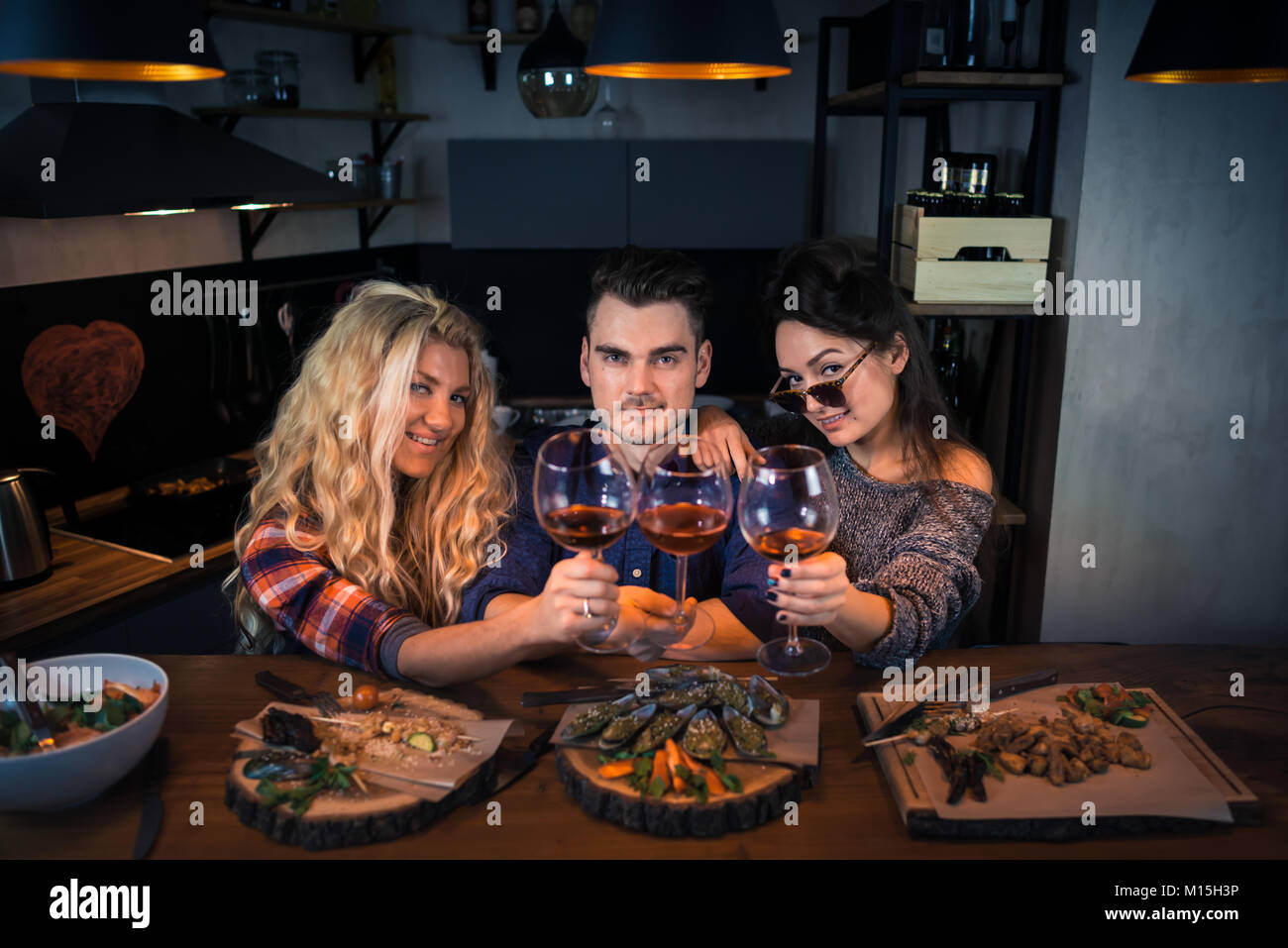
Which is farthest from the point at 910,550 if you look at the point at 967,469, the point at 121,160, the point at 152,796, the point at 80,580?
the point at 80,580

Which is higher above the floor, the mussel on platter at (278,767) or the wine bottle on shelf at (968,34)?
the wine bottle on shelf at (968,34)

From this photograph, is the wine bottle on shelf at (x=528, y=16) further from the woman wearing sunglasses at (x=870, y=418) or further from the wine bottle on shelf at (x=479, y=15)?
the woman wearing sunglasses at (x=870, y=418)

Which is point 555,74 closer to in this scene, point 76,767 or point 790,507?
point 790,507

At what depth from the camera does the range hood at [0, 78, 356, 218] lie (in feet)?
6.45

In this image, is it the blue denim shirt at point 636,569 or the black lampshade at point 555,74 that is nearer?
the blue denim shirt at point 636,569

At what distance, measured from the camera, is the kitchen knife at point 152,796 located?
102cm

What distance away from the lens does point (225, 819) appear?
3.51 ft

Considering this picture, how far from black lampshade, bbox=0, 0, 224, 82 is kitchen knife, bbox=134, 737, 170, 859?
94 centimetres

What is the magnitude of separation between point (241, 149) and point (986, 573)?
202cm

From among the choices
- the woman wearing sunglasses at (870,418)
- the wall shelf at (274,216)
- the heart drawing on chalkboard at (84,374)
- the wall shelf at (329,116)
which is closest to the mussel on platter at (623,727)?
the woman wearing sunglasses at (870,418)

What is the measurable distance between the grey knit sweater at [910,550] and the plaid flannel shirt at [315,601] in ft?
2.29

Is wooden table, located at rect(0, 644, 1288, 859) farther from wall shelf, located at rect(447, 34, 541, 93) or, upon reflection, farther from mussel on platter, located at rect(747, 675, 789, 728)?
wall shelf, located at rect(447, 34, 541, 93)

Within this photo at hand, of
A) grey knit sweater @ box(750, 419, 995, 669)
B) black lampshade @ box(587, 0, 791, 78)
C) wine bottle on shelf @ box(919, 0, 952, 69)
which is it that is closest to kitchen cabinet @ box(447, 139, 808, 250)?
wine bottle on shelf @ box(919, 0, 952, 69)
